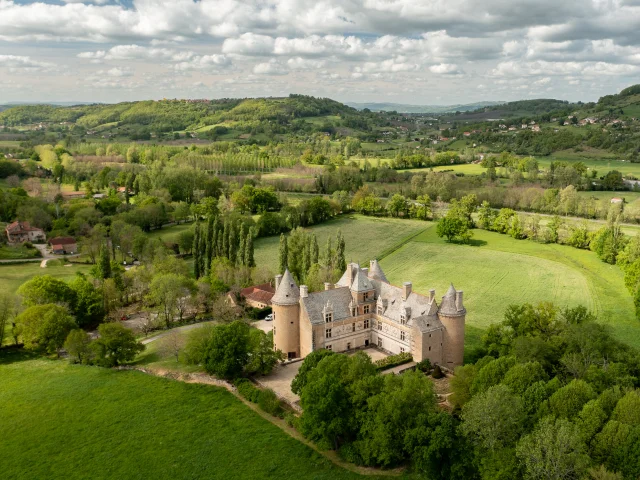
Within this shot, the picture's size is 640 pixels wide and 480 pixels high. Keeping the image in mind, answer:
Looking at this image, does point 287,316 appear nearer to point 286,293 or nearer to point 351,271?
point 286,293

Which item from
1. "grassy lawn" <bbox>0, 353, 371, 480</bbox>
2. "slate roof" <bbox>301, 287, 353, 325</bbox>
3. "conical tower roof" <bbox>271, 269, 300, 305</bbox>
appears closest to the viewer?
"grassy lawn" <bbox>0, 353, 371, 480</bbox>

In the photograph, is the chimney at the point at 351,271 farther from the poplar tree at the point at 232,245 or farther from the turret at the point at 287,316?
the poplar tree at the point at 232,245

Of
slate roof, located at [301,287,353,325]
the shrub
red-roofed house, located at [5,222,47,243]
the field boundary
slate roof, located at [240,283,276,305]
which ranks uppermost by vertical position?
slate roof, located at [301,287,353,325]

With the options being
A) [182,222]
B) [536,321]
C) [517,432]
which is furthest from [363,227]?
[517,432]

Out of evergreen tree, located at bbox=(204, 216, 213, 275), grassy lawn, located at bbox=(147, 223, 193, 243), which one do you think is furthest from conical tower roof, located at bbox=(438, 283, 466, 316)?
grassy lawn, located at bbox=(147, 223, 193, 243)

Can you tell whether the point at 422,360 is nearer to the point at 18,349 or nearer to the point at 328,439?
the point at 328,439

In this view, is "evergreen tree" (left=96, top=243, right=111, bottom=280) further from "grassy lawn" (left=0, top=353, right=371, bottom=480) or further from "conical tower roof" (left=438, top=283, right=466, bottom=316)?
"conical tower roof" (left=438, top=283, right=466, bottom=316)
